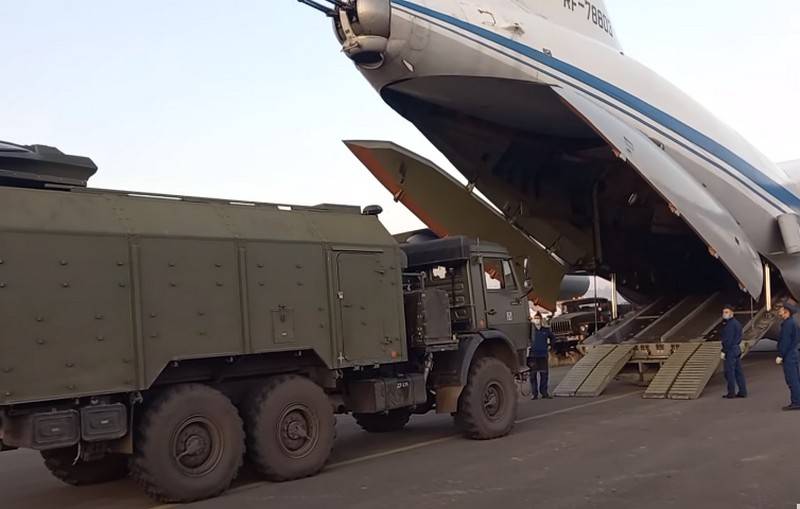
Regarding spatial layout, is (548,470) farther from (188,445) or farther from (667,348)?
(667,348)

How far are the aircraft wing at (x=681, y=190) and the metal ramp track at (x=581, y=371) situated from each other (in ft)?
9.81

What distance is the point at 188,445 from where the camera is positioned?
6766mm

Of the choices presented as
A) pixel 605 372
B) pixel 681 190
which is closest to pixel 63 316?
pixel 605 372

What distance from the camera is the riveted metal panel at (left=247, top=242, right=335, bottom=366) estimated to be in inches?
295

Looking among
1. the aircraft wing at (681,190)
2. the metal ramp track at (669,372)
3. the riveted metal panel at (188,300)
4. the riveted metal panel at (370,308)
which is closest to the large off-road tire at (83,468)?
the riveted metal panel at (188,300)

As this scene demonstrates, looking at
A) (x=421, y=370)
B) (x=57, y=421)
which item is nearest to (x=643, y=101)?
(x=421, y=370)

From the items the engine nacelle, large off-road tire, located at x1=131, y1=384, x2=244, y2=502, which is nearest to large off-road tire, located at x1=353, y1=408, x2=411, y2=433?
large off-road tire, located at x1=131, y1=384, x2=244, y2=502

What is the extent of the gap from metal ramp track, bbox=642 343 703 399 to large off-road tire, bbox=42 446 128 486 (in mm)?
9048

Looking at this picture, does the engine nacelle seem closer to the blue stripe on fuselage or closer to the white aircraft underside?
the white aircraft underside

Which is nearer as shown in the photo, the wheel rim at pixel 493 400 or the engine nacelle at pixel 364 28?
the wheel rim at pixel 493 400

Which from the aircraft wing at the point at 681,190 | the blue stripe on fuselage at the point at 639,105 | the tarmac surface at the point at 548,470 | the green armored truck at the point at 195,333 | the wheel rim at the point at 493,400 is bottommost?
the tarmac surface at the point at 548,470

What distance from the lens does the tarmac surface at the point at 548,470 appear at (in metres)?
6.42

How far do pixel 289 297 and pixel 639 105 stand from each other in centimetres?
1042

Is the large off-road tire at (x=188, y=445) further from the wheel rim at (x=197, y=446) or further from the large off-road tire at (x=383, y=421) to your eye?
the large off-road tire at (x=383, y=421)
